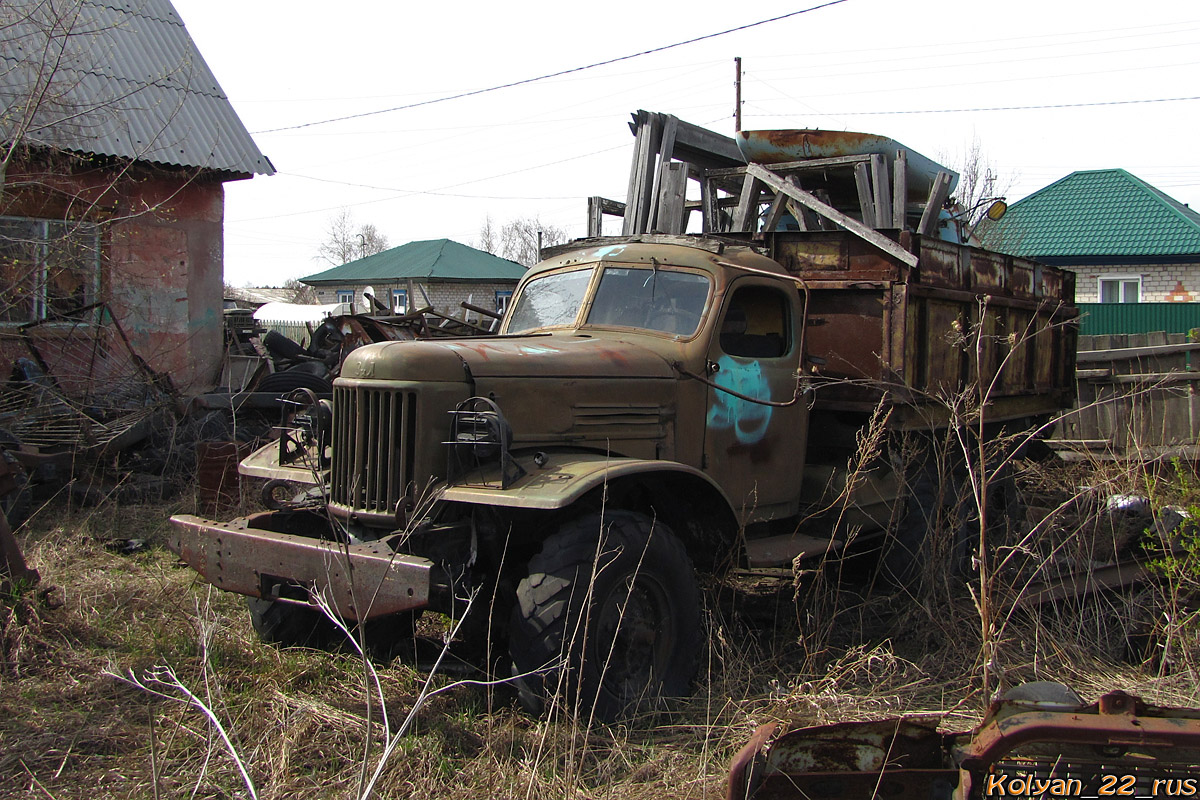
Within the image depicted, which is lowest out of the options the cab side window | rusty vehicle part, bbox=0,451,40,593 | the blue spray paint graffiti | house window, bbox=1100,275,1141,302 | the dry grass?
the dry grass

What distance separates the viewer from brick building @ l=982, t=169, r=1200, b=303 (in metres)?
22.7

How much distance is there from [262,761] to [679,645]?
69.1 inches

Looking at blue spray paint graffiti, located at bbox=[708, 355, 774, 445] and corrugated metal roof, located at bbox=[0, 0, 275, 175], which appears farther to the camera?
corrugated metal roof, located at bbox=[0, 0, 275, 175]

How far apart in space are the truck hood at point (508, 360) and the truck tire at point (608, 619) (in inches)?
28.8

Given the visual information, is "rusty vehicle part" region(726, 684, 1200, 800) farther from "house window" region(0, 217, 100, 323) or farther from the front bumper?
"house window" region(0, 217, 100, 323)

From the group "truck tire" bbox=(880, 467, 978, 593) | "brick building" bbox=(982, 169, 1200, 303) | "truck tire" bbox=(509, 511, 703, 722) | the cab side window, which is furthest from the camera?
"brick building" bbox=(982, 169, 1200, 303)

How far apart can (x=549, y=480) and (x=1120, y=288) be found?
24.0m

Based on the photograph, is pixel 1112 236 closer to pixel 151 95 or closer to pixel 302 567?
pixel 151 95

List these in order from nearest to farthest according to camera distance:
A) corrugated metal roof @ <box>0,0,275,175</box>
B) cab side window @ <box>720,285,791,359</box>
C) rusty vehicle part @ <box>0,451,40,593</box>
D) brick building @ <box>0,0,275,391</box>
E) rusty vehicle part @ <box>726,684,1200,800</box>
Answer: rusty vehicle part @ <box>726,684,1200,800</box> → rusty vehicle part @ <box>0,451,40,593</box> → cab side window @ <box>720,285,791,359</box> → brick building @ <box>0,0,275,391</box> → corrugated metal roof @ <box>0,0,275,175</box>

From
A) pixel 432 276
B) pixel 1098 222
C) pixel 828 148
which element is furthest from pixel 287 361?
pixel 432 276

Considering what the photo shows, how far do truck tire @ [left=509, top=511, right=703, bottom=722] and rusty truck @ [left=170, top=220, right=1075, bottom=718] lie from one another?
10mm

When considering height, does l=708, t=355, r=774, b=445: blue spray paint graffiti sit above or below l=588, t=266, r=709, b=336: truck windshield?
below

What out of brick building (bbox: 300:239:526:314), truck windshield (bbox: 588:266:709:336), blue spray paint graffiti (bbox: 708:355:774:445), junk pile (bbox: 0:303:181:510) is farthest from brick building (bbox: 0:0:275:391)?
brick building (bbox: 300:239:526:314)

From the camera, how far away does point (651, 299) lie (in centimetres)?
503
